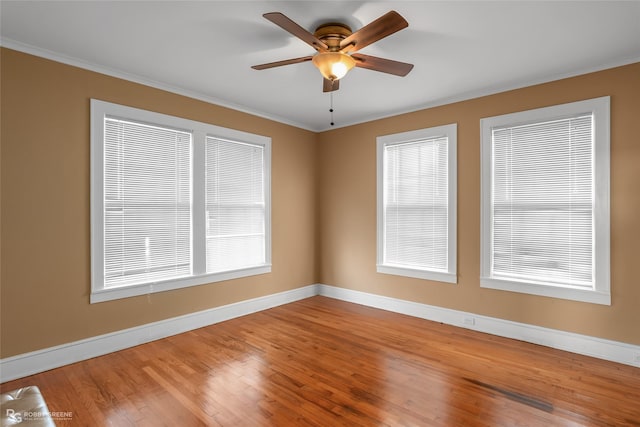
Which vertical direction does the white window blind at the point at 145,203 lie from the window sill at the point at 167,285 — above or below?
above

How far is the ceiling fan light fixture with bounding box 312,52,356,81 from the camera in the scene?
2371 mm

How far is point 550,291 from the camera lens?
3.38m

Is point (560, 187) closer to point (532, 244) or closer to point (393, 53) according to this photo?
point (532, 244)

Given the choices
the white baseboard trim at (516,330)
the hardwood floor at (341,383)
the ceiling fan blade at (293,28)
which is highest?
the ceiling fan blade at (293,28)

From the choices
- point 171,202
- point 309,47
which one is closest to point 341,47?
point 309,47

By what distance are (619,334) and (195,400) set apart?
3.76 metres

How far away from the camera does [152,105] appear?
3557mm

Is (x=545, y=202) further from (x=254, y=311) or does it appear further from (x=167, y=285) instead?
(x=167, y=285)

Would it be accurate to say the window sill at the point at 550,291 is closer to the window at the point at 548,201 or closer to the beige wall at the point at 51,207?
the window at the point at 548,201

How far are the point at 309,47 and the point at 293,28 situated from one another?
2.56 ft

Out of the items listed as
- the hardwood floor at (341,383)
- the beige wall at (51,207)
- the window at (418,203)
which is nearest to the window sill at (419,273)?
the window at (418,203)

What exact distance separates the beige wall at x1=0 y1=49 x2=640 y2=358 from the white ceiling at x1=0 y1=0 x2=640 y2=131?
0.19 m

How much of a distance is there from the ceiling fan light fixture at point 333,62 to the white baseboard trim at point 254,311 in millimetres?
3116

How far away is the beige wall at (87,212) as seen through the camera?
275 cm
